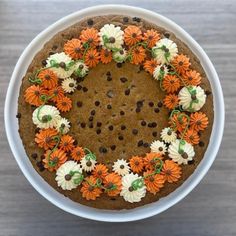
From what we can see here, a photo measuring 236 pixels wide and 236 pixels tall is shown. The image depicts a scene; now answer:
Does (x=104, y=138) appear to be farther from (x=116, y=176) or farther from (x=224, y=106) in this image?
(x=224, y=106)

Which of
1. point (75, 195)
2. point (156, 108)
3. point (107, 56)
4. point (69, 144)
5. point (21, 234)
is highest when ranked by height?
point (107, 56)

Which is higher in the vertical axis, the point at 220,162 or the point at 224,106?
the point at 224,106

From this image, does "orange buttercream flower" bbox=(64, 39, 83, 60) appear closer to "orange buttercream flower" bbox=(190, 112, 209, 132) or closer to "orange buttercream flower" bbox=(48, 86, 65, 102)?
"orange buttercream flower" bbox=(48, 86, 65, 102)

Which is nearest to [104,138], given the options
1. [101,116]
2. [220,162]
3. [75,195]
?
[101,116]

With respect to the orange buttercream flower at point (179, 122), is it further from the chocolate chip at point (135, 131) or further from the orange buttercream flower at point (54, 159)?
the orange buttercream flower at point (54, 159)

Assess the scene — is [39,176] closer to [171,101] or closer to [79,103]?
[79,103]

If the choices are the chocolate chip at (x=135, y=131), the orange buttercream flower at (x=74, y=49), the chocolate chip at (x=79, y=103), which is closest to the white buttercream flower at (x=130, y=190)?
the chocolate chip at (x=135, y=131)
